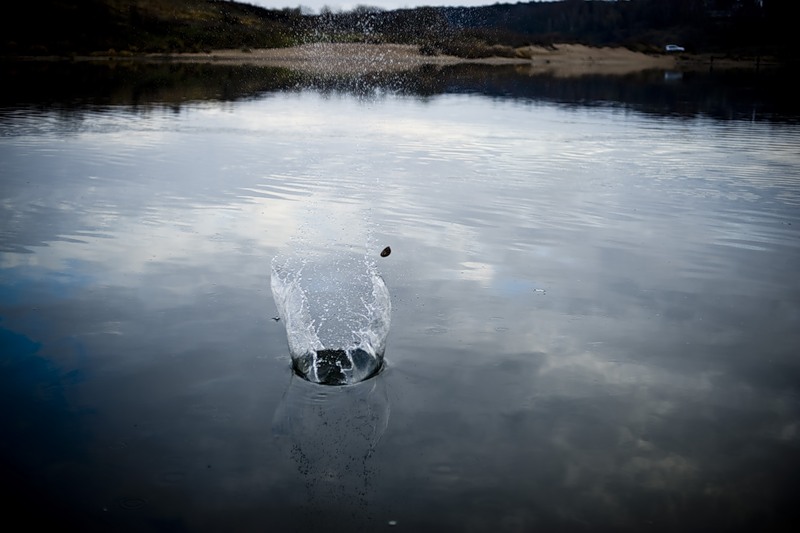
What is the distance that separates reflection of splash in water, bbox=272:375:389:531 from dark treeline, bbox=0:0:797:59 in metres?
80.5

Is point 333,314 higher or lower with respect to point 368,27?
lower

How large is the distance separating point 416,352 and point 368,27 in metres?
128

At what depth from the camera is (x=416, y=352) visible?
6375 mm

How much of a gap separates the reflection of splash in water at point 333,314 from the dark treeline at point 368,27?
3056 inches

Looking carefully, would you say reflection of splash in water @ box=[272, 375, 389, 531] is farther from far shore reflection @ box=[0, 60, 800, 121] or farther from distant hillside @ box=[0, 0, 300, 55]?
distant hillside @ box=[0, 0, 300, 55]

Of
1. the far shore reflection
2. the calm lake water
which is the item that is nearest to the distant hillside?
the far shore reflection

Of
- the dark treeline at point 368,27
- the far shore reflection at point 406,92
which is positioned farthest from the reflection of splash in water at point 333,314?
the dark treeline at point 368,27

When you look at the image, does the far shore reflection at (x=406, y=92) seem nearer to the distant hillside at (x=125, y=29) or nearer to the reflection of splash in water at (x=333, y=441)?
the reflection of splash in water at (x=333, y=441)

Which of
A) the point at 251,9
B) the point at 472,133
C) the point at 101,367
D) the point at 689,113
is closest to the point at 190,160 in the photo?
the point at 472,133

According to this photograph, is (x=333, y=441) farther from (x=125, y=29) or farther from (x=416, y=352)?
(x=125, y=29)

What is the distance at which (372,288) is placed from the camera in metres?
8.05

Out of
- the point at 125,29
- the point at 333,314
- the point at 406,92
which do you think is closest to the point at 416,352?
the point at 333,314

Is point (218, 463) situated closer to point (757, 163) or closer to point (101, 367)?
point (101, 367)

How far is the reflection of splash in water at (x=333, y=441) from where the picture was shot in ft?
13.9
